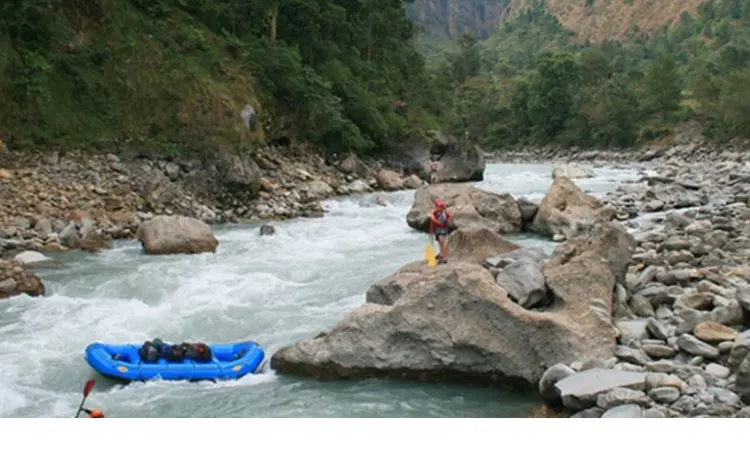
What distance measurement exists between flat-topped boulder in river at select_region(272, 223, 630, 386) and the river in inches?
7.3

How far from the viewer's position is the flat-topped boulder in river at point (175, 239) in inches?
A: 533

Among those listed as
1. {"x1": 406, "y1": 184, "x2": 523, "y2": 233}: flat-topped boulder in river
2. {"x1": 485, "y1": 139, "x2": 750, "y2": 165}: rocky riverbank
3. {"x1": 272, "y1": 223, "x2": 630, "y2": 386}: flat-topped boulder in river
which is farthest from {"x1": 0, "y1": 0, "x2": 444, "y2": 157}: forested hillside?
{"x1": 485, "y1": 139, "x2": 750, "y2": 165}: rocky riverbank

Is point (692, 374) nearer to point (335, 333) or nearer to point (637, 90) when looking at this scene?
point (335, 333)

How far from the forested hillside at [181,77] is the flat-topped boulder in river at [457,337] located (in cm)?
1265

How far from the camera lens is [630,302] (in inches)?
331

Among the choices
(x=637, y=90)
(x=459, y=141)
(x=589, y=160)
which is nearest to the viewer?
(x=459, y=141)

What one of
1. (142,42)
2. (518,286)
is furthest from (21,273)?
(142,42)

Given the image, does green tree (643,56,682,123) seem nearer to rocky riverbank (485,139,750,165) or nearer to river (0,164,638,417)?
rocky riverbank (485,139,750,165)

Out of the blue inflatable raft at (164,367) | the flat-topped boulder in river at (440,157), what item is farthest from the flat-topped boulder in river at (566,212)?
the flat-topped boulder in river at (440,157)

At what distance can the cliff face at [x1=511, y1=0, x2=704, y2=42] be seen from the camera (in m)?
119

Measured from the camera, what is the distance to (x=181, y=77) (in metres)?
20.1

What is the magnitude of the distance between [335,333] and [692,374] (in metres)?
3.35

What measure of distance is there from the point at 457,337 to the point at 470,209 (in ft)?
30.8

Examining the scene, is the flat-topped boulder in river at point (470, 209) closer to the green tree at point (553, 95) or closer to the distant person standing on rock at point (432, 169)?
the distant person standing on rock at point (432, 169)
